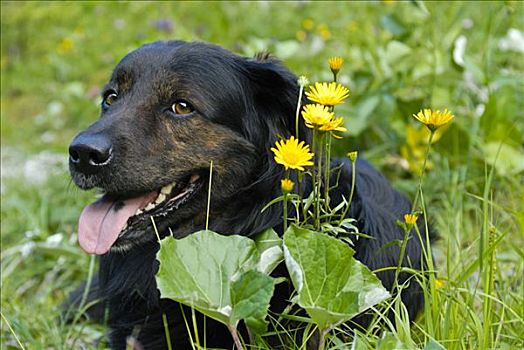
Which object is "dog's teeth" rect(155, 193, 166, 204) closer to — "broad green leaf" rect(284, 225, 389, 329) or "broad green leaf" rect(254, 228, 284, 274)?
"broad green leaf" rect(254, 228, 284, 274)

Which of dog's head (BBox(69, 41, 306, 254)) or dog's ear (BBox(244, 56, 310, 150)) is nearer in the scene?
dog's head (BBox(69, 41, 306, 254))

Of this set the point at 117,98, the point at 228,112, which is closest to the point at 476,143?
the point at 228,112

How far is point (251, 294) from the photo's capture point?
1.92m

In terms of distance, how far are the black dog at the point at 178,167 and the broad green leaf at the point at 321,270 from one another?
0.60m

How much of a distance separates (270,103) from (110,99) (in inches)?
23.5

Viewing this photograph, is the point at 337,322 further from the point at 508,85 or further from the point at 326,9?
the point at 326,9

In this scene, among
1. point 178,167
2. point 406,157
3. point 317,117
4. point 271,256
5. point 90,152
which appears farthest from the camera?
point 406,157

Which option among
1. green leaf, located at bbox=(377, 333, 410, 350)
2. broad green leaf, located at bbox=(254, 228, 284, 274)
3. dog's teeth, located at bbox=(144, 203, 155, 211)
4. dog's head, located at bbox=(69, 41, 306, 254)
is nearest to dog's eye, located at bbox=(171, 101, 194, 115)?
dog's head, located at bbox=(69, 41, 306, 254)

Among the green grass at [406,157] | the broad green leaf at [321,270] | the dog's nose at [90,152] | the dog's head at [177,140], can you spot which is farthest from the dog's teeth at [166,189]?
the broad green leaf at [321,270]

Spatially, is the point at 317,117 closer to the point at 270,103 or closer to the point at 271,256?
the point at 271,256

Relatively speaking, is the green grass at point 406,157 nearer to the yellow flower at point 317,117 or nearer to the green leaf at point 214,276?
the green leaf at point 214,276

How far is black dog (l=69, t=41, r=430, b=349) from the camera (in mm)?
2539

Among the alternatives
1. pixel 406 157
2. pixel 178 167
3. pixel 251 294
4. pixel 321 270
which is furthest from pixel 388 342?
pixel 406 157

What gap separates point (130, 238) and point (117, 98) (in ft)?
1.79
